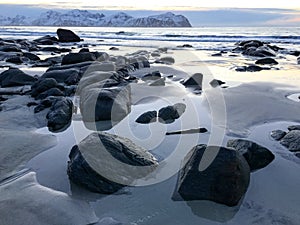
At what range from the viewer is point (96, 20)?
6166 inches

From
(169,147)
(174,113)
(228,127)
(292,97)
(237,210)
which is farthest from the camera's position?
(292,97)

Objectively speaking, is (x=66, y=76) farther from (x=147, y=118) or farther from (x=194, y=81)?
(x=147, y=118)

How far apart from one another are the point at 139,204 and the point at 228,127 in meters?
2.47

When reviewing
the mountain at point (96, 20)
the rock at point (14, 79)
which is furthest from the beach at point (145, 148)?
the mountain at point (96, 20)

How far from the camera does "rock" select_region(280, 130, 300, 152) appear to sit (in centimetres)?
394

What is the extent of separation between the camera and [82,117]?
17.7 ft

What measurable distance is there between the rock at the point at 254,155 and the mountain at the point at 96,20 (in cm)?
12215

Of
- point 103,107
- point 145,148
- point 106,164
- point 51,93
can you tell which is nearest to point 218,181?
point 106,164

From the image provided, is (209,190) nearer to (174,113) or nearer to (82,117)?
(174,113)

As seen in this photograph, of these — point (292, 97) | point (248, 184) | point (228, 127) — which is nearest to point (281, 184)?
point (248, 184)

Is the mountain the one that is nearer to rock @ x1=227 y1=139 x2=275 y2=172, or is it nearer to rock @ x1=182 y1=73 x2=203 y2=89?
rock @ x1=182 y1=73 x2=203 y2=89

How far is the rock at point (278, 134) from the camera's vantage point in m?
4.37

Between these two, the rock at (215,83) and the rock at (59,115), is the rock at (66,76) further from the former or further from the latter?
the rock at (215,83)

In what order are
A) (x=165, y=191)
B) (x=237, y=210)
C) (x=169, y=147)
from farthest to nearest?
1. (x=169, y=147)
2. (x=165, y=191)
3. (x=237, y=210)
